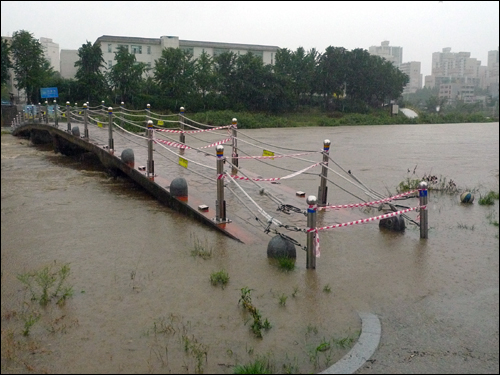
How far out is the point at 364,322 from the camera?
4102 mm

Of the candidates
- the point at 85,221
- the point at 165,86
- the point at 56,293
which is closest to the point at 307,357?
the point at 56,293

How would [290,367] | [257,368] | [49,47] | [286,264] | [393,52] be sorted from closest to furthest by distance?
[257,368], [290,367], [286,264], [393,52], [49,47]

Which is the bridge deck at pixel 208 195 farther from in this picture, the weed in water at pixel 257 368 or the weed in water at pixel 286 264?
the weed in water at pixel 257 368

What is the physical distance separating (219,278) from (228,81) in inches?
1440

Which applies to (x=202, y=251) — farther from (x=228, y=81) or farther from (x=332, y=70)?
(x=332, y=70)

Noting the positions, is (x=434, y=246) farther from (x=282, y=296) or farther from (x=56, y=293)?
(x=56, y=293)

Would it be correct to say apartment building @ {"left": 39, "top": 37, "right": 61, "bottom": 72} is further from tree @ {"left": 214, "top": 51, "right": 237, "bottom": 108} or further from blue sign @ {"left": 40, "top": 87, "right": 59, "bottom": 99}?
tree @ {"left": 214, "top": 51, "right": 237, "bottom": 108}

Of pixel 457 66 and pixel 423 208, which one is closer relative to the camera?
pixel 457 66

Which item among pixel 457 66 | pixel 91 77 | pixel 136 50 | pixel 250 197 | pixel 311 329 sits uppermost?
pixel 136 50

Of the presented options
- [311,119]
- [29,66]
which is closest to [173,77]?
[311,119]

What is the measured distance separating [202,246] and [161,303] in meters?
1.67

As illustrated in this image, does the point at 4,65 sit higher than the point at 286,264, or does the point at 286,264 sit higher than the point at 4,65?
the point at 4,65

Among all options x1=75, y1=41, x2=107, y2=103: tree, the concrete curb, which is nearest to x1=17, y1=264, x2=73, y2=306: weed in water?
the concrete curb

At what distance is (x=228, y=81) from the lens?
40.4 meters
